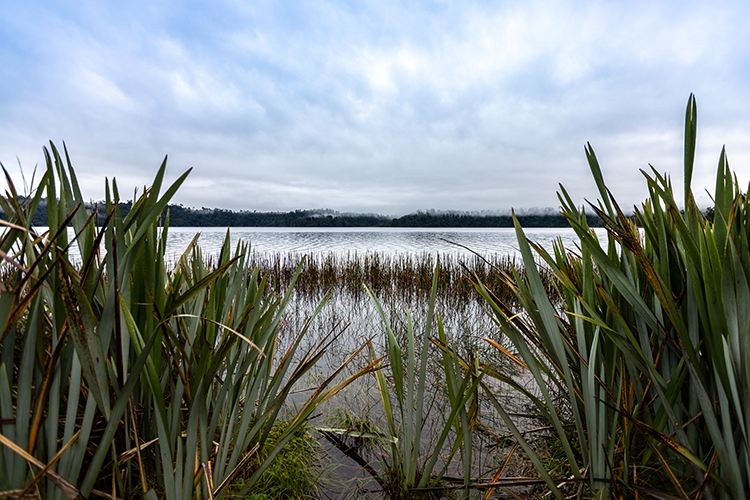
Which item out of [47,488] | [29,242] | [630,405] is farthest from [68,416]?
[630,405]

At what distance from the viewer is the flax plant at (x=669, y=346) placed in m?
1.03

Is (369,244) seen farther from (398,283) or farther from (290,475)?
(290,475)

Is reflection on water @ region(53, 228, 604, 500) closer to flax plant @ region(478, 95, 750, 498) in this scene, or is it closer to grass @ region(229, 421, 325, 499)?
grass @ region(229, 421, 325, 499)

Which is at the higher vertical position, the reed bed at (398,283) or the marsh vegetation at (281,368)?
the marsh vegetation at (281,368)

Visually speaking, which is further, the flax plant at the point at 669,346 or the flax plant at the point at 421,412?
the flax plant at the point at 421,412

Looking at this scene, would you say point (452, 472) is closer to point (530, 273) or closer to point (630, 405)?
point (630, 405)

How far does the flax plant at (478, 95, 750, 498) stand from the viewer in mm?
1031

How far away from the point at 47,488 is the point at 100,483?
1.23 feet

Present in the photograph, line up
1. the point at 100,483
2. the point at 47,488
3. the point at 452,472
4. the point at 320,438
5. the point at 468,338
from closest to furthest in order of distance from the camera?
the point at 47,488 → the point at 100,483 → the point at 452,472 → the point at 320,438 → the point at 468,338

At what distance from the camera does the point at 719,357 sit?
1061 mm

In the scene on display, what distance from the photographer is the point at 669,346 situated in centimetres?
130

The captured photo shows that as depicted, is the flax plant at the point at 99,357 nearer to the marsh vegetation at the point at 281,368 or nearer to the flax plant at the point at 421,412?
the marsh vegetation at the point at 281,368

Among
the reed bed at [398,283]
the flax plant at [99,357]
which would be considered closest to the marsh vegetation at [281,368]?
the flax plant at [99,357]

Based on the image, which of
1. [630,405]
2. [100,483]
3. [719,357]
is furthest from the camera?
[630,405]
